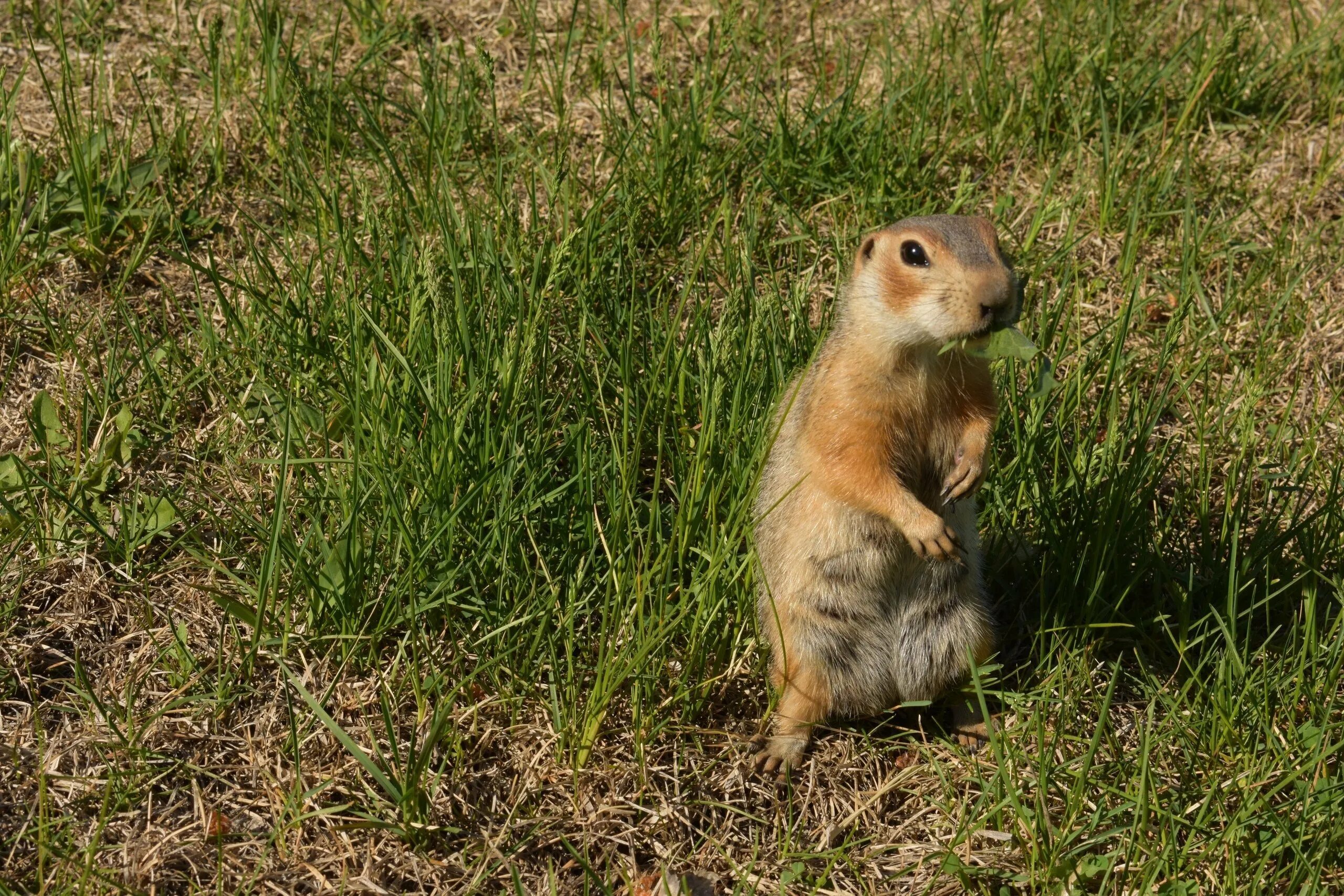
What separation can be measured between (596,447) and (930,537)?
3.51 feet

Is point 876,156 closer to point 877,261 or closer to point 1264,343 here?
point 1264,343

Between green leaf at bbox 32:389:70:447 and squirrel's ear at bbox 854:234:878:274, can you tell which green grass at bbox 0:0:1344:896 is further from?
squirrel's ear at bbox 854:234:878:274

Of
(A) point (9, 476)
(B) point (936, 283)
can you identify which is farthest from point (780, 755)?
(A) point (9, 476)

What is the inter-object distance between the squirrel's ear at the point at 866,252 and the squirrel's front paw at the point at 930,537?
59 centimetres

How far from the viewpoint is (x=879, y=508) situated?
3.24 m

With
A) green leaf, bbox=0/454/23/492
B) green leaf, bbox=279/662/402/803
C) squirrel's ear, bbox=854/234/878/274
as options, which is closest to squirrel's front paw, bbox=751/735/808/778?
green leaf, bbox=279/662/402/803

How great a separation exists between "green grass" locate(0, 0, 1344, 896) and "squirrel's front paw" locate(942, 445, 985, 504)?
510mm

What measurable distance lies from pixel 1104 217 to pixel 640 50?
1.95m

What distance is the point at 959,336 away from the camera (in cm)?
297

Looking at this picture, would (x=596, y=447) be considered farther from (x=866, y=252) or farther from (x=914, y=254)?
(x=914, y=254)

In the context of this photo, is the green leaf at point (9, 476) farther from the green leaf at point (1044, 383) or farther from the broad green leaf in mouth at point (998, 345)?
the green leaf at point (1044, 383)

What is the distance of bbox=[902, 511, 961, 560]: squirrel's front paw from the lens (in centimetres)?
319

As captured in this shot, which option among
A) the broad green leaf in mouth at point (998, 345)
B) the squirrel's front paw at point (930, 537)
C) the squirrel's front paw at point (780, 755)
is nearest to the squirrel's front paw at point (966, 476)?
the squirrel's front paw at point (930, 537)

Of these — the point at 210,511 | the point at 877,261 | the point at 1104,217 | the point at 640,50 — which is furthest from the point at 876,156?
the point at 210,511
